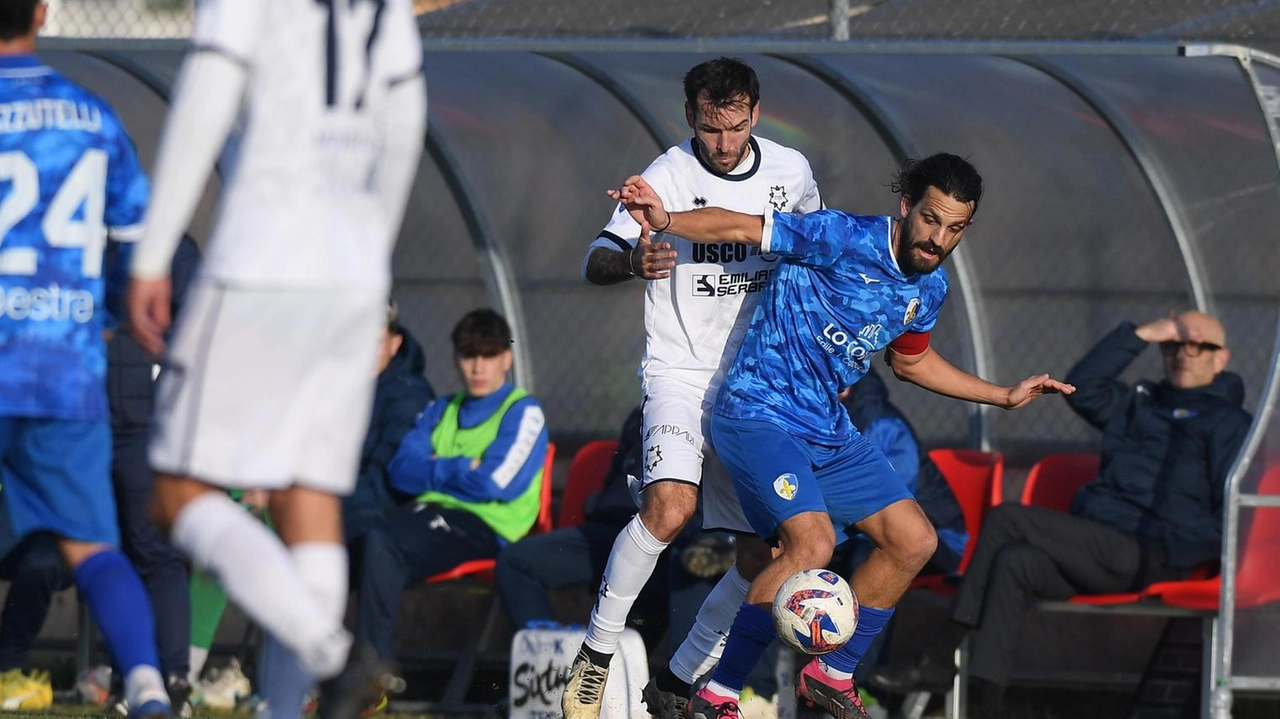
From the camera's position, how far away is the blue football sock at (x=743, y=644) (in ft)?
19.5

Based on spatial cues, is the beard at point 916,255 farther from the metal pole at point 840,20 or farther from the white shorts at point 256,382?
the metal pole at point 840,20

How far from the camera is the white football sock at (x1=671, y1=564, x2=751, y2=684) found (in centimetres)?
629

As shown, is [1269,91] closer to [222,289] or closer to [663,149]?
[663,149]

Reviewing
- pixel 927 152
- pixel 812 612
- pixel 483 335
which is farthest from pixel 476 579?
pixel 927 152

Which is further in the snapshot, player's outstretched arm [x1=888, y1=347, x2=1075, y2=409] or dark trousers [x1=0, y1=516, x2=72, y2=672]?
dark trousers [x1=0, y1=516, x2=72, y2=672]

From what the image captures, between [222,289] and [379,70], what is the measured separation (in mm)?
577

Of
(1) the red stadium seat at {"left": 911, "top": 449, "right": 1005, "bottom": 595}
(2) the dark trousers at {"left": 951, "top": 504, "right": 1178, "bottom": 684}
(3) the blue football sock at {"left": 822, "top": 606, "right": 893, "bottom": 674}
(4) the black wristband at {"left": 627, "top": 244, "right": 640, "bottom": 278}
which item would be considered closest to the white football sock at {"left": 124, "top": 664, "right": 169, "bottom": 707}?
(4) the black wristband at {"left": 627, "top": 244, "right": 640, "bottom": 278}

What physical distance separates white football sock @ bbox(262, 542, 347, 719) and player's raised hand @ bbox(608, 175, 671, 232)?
1686mm

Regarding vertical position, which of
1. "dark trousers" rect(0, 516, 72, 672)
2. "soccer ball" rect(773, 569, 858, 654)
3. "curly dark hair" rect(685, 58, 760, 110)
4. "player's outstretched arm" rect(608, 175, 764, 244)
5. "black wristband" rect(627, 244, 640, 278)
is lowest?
"dark trousers" rect(0, 516, 72, 672)

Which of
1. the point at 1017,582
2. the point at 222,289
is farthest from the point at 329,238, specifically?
the point at 1017,582

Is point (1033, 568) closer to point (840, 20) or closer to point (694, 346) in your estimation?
point (694, 346)

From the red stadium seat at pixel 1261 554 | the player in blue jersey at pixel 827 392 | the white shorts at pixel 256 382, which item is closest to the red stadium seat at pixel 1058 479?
the red stadium seat at pixel 1261 554

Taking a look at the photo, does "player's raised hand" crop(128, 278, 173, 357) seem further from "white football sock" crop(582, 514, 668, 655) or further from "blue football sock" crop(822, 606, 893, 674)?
"blue football sock" crop(822, 606, 893, 674)

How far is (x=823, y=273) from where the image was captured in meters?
5.90
